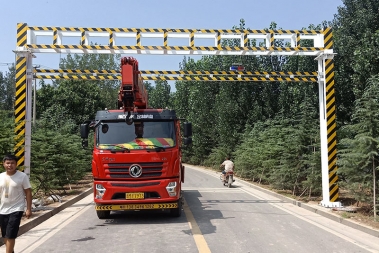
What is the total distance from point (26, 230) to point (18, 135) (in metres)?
3.32

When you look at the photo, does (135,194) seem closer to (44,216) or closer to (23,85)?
(44,216)

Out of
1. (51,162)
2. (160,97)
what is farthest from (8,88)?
(51,162)

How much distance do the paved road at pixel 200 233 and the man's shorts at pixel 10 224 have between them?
1.33 meters

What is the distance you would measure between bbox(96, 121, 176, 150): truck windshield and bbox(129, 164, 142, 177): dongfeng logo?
48 centimetres

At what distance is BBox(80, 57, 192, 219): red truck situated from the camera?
9297mm

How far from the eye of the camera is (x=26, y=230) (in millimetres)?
8844

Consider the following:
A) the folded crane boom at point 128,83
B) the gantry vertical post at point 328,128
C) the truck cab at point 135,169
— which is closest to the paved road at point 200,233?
the truck cab at point 135,169

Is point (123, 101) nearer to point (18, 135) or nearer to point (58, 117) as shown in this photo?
point (18, 135)

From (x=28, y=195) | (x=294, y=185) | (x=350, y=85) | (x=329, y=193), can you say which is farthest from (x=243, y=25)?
(x=28, y=195)

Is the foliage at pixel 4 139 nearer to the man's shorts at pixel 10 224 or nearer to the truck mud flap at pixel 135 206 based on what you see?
the truck mud flap at pixel 135 206

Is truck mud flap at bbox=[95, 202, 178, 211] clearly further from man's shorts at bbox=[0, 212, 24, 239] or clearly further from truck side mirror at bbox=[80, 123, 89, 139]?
man's shorts at bbox=[0, 212, 24, 239]

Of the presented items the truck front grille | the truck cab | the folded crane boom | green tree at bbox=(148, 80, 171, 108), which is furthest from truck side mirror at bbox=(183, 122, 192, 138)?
green tree at bbox=(148, 80, 171, 108)

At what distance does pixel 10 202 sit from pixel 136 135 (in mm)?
4229

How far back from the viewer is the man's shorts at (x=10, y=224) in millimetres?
5734
